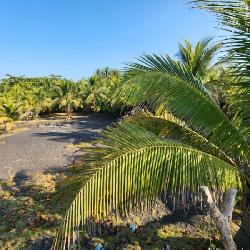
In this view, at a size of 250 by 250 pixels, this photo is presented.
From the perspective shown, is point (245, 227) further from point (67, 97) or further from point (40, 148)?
point (67, 97)

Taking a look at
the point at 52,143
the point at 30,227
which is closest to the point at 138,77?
the point at 30,227

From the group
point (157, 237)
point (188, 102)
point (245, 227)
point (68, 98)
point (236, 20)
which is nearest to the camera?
point (236, 20)

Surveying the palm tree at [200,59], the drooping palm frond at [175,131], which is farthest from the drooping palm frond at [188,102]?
the palm tree at [200,59]

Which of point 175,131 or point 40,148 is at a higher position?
point 175,131

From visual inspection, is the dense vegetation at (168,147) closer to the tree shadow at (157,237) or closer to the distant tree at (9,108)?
the tree shadow at (157,237)

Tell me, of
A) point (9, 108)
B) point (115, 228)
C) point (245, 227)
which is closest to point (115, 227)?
point (115, 228)

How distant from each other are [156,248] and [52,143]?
8773 millimetres

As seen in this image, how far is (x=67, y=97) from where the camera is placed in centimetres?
2480

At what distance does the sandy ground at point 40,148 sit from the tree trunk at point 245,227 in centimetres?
704

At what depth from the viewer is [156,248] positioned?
257 inches

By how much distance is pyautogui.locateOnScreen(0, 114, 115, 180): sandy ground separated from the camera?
1102cm

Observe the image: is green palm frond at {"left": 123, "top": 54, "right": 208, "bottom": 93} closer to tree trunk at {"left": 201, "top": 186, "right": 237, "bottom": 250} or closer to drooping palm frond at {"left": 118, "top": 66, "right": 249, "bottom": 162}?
drooping palm frond at {"left": 118, "top": 66, "right": 249, "bottom": 162}

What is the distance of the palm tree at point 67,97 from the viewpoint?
24562 mm

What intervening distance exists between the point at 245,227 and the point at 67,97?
21040 mm
